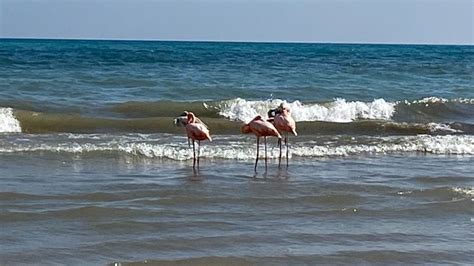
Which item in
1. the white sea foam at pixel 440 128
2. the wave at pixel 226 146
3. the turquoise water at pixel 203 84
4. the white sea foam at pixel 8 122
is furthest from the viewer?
the turquoise water at pixel 203 84

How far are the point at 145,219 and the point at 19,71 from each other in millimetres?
20757

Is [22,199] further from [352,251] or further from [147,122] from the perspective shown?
[147,122]

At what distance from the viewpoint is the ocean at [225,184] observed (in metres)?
6.73

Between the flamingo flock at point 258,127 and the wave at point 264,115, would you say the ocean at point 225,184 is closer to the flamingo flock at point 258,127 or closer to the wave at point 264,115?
the wave at point 264,115

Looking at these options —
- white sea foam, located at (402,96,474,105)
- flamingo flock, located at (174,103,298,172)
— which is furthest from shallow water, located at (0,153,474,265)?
white sea foam, located at (402,96,474,105)

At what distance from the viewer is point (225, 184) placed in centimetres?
985

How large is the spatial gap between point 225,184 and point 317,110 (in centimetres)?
1080

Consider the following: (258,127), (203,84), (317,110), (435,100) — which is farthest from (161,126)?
(435,100)

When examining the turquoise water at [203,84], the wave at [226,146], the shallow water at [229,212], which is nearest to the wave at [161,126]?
the wave at [226,146]

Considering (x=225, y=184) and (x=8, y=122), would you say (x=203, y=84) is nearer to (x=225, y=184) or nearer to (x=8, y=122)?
(x=8, y=122)

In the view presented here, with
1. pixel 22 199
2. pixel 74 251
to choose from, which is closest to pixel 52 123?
pixel 22 199

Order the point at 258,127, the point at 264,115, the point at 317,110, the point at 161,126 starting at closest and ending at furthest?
1. the point at 258,127
2. the point at 161,126
3. the point at 264,115
4. the point at 317,110

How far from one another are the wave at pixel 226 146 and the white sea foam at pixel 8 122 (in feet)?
7.38

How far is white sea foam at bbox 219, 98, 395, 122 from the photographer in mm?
20003
